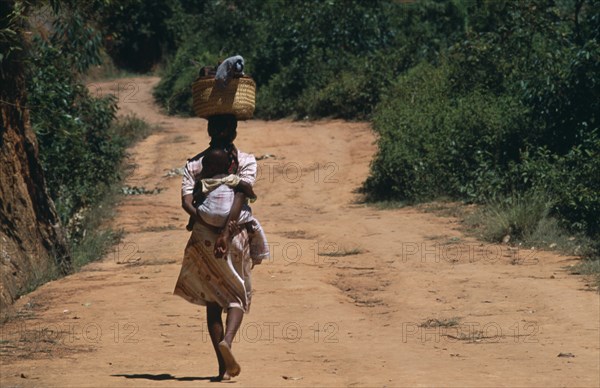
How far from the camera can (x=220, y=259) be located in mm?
5855

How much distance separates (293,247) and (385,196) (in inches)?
174

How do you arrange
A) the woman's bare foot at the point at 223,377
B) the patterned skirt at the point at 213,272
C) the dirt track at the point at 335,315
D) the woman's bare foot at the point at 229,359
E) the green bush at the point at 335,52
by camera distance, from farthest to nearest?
the green bush at the point at 335,52 → the dirt track at the point at 335,315 → the patterned skirt at the point at 213,272 → the woman's bare foot at the point at 223,377 → the woman's bare foot at the point at 229,359

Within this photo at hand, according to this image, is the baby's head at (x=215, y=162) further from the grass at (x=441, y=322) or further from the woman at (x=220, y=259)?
the grass at (x=441, y=322)

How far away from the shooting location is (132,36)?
3014cm

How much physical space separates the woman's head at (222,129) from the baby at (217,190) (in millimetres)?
62

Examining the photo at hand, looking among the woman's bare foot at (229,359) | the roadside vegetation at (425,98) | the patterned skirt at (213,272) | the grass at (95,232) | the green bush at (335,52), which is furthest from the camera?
the green bush at (335,52)

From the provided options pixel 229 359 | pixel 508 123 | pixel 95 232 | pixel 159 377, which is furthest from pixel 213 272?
pixel 508 123

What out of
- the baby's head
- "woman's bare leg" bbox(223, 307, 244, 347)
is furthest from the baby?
"woman's bare leg" bbox(223, 307, 244, 347)

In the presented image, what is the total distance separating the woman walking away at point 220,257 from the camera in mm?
5852

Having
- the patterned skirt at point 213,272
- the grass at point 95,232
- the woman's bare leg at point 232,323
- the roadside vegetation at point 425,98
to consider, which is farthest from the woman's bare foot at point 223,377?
the grass at point 95,232

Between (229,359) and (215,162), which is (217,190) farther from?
(229,359)

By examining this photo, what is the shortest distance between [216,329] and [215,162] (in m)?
0.93

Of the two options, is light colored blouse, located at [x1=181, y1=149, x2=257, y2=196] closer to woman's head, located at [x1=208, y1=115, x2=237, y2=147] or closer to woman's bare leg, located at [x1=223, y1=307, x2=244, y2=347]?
woman's head, located at [x1=208, y1=115, x2=237, y2=147]

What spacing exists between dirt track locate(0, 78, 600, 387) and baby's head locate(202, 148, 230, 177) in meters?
1.17
